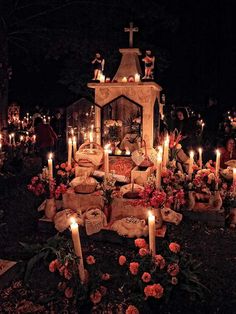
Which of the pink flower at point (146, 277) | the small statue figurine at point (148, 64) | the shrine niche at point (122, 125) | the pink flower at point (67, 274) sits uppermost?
the small statue figurine at point (148, 64)

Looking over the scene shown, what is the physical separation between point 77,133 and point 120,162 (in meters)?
4.84

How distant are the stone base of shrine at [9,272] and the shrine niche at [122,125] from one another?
4.62 m

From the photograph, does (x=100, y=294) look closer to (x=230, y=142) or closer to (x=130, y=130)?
(x=130, y=130)

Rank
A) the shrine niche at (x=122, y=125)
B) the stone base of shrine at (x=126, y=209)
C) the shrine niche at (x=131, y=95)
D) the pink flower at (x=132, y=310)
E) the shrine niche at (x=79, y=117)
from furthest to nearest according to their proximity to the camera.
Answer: the shrine niche at (x=79, y=117) → the shrine niche at (x=122, y=125) → the shrine niche at (x=131, y=95) → the stone base of shrine at (x=126, y=209) → the pink flower at (x=132, y=310)

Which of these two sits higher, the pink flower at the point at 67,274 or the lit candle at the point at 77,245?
the lit candle at the point at 77,245

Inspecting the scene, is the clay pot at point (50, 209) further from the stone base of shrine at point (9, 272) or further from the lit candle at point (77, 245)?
the lit candle at point (77, 245)

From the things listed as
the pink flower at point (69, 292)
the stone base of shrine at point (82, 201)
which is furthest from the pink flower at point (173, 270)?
the stone base of shrine at point (82, 201)

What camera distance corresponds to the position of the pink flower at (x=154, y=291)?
3.83 m

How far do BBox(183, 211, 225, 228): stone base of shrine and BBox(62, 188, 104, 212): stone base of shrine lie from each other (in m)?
1.65

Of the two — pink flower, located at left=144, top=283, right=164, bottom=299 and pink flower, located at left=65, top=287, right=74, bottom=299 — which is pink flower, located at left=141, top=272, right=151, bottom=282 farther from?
pink flower, located at left=65, top=287, right=74, bottom=299

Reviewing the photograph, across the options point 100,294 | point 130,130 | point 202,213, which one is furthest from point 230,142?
point 100,294

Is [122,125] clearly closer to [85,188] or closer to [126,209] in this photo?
[85,188]

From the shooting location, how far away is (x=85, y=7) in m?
13.6

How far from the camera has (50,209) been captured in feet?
21.5
